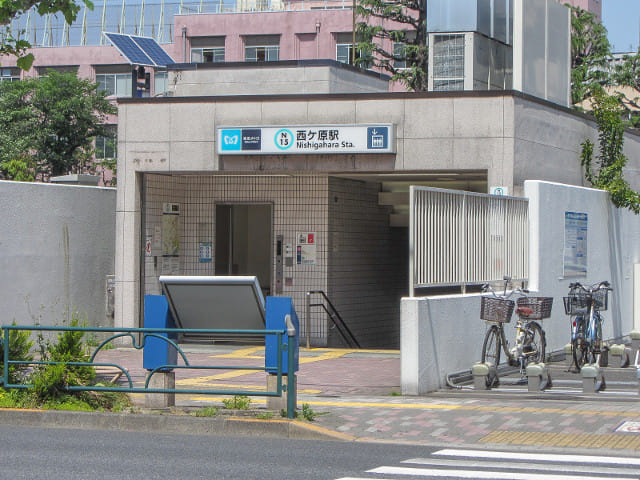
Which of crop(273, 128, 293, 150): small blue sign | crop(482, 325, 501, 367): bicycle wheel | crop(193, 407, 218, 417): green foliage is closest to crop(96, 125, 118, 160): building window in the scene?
crop(273, 128, 293, 150): small blue sign

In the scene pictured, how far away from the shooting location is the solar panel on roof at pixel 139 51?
22.5 m

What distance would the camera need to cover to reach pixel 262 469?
26.3 feet

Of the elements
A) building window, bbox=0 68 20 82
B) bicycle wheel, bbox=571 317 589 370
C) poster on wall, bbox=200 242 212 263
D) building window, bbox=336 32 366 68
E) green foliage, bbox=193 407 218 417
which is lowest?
green foliage, bbox=193 407 218 417

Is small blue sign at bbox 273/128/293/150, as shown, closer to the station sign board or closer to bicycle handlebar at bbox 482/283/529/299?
the station sign board

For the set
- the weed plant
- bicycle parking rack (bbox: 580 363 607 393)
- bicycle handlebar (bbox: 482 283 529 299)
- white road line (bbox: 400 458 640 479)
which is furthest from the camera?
bicycle handlebar (bbox: 482 283 529 299)

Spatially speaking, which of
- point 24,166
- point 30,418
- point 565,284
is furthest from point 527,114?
point 24,166

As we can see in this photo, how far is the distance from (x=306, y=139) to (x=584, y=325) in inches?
228

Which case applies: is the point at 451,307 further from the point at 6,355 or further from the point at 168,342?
the point at 6,355

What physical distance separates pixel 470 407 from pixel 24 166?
27.8 metres

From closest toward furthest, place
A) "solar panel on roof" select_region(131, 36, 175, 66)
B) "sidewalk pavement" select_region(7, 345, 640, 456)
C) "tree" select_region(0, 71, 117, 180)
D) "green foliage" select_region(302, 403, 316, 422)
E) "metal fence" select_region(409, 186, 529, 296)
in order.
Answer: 1. "sidewalk pavement" select_region(7, 345, 640, 456)
2. "green foliage" select_region(302, 403, 316, 422)
3. "metal fence" select_region(409, 186, 529, 296)
4. "solar panel on roof" select_region(131, 36, 175, 66)
5. "tree" select_region(0, 71, 117, 180)

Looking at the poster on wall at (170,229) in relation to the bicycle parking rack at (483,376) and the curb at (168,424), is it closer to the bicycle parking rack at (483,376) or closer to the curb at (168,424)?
the bicycle parking rack at (483,376)

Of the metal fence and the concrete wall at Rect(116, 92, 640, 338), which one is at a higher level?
the concrete wall at Rect(116, 92, 640, 338)

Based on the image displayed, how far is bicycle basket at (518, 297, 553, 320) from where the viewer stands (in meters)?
13.8

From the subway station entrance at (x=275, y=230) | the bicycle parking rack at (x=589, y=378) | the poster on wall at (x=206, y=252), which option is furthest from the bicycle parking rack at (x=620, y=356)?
the poster on wall at (x=206, y=252)
